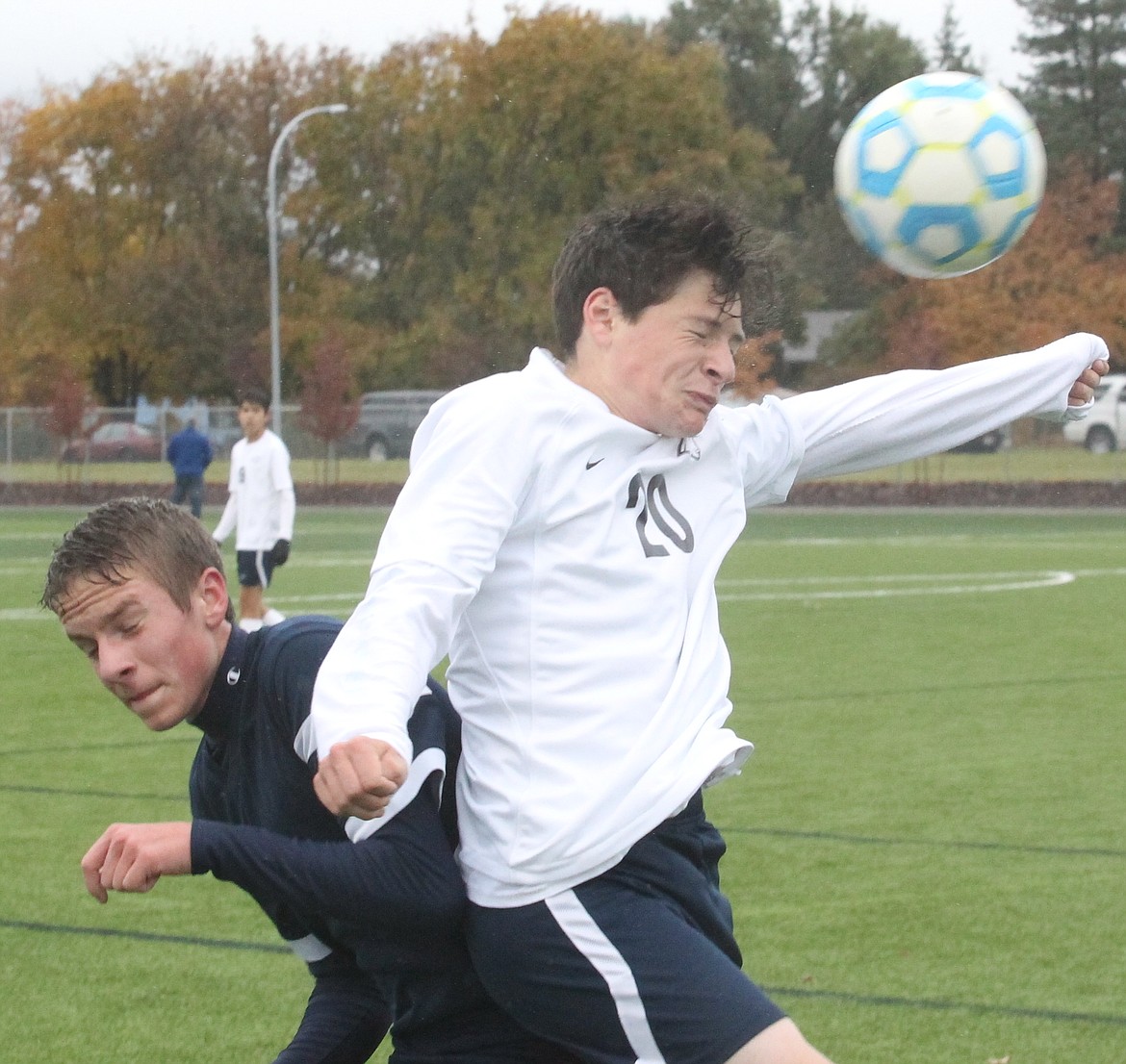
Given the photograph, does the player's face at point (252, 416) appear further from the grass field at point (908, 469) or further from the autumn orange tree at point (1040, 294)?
the autumn orange tree at point (1040, 294)

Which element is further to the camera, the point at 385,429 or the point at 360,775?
the point at 385,429

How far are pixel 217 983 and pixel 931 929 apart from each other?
7.12ft

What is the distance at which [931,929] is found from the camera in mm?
5895

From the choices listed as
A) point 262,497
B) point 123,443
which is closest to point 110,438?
point 123,443

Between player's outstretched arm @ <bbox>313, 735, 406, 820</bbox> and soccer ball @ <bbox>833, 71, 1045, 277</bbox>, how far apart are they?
2.20 m

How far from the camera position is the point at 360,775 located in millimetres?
2318

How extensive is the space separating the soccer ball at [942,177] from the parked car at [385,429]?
128 ft

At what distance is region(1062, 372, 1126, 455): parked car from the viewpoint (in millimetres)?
41562

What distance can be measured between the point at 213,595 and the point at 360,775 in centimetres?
73

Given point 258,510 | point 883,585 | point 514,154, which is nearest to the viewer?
point 258,510

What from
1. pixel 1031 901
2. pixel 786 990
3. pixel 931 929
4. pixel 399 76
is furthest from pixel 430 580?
pixel 399 76

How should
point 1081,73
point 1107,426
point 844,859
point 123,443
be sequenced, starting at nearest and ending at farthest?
point 844,859 < point 1107,426 < point 123,443 < point 1081,73

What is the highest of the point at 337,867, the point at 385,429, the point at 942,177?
the point at 942,177

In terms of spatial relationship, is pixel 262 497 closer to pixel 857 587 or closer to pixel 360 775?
pixel 857 587
